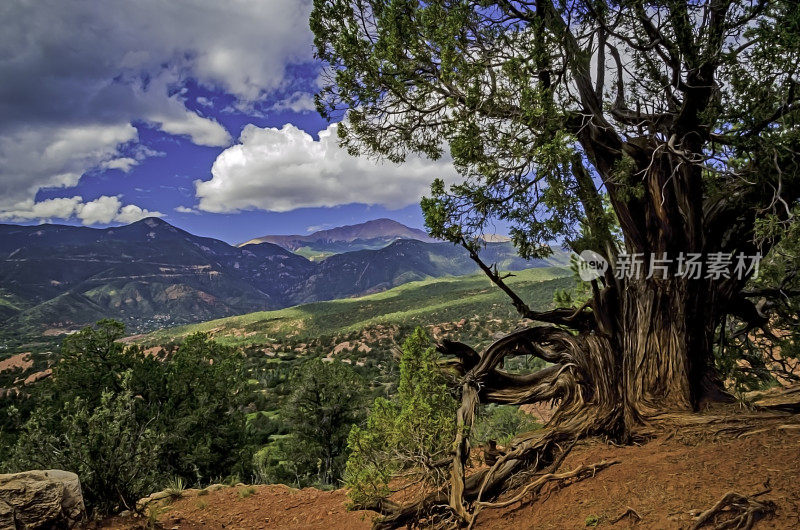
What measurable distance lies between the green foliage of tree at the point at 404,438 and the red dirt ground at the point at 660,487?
660 mm

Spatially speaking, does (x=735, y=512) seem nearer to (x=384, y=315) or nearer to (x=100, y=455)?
(x=100, y=455)

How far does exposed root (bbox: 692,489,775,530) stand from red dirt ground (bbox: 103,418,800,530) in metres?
0.08

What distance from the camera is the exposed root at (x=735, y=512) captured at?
3205mm

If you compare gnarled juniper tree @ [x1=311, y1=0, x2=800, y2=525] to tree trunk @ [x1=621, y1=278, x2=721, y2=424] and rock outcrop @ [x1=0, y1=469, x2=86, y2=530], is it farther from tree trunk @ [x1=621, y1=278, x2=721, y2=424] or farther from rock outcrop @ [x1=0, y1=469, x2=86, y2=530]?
rock outcrop @ [x1=0, y1=469, x2=86, y2=530]

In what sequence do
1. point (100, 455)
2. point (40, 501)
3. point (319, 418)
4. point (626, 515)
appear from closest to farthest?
point (626, 515), point (40, 501), point (100, 455), point (319, 418)

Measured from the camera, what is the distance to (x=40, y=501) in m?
4.55

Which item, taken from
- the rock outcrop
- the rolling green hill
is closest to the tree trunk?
the rock outcrop

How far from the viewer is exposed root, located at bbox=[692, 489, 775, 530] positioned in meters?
3.21

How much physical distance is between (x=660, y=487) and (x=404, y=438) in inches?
110

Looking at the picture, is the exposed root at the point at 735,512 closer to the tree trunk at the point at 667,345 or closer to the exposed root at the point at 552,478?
the exposed root at the point at 552,478

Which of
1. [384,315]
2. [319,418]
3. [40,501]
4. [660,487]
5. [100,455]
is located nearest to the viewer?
[660,487]

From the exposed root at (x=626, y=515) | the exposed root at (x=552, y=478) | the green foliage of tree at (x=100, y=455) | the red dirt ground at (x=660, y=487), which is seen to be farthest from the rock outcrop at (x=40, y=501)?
the exposed root at (x=626, y=515)

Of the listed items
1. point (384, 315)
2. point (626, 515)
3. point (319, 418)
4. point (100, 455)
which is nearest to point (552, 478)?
point (626, 515)

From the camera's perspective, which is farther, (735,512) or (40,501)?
(40,501)
